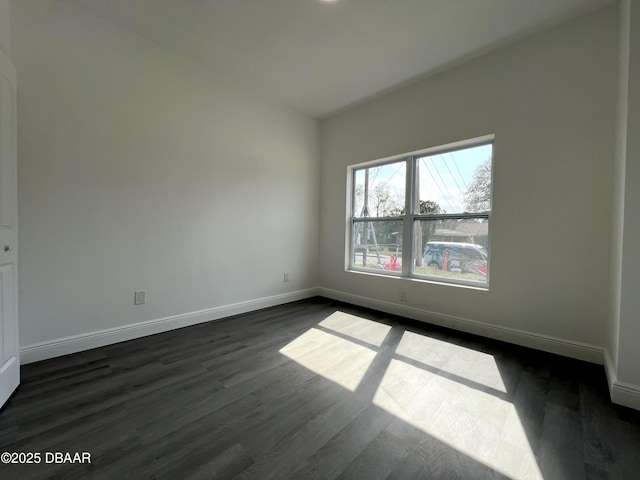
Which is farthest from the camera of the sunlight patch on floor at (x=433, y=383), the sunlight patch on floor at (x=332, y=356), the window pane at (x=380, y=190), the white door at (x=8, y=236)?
→ the window pane at (x=380, y=190)

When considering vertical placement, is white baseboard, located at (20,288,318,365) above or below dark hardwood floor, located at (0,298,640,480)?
above

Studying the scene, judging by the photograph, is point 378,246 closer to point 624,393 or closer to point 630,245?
point 630,245

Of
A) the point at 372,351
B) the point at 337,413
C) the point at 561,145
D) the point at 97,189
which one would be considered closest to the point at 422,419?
the point at 337,413

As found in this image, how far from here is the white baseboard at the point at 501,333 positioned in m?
2.28

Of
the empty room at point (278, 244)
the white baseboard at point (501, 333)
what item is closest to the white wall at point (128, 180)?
the empty room at point (278, 244)

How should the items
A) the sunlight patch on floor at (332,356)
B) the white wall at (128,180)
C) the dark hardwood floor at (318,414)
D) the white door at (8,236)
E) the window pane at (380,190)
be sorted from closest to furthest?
the dark hardwood floor at (318,414), the white door at (8,236), the sunlight patch on floor at (332,356), the white wall at (128,180), the window pane at (380,190)

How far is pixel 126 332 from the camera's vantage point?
8.40ft

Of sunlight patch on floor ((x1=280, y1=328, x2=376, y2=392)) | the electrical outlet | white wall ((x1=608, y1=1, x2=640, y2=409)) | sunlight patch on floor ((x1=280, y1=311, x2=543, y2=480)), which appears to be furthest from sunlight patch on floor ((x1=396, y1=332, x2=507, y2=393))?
the electrical outlet

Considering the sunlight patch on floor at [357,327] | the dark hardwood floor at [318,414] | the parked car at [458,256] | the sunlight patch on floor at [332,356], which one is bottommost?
the dark hardwood floor at [318,414]

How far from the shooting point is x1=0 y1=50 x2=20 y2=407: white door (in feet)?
5.22

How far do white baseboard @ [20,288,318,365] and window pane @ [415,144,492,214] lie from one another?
2.53 meters

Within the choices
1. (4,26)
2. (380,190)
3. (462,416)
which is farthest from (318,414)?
(4,26)

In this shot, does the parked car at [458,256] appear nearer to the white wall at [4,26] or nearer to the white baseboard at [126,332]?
the white baseboard at [126,332]

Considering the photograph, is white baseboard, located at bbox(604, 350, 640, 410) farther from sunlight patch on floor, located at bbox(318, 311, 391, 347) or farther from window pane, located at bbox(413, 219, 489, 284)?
sunlight patch on floor, located at bbox(318, 311, 391, 347)
